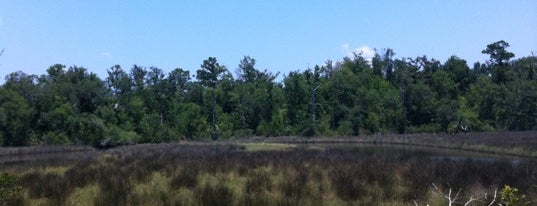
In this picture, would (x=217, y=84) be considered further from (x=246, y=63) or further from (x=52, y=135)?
(x=52, y=135)

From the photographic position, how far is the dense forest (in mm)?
55719

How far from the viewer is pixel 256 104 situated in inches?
2756

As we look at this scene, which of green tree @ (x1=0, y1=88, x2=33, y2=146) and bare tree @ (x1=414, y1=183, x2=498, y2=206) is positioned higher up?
green tree @ (x1=0, y1=88, x2=33, y2=146)

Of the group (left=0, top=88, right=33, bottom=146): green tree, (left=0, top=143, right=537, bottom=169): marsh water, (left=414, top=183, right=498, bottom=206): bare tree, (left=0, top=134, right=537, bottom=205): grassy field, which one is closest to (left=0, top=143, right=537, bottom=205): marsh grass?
(left=0, top=134, right=537, bottom=205): grassy field

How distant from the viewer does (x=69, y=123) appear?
184 feet

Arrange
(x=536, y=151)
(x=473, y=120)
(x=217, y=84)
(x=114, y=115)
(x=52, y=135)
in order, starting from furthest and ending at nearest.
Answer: (x=217, y=84)
(x=114, y=115)
(x=473, y=120)
(x=52, y=135)
(x=536, y=151)

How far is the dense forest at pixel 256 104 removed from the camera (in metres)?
55.7

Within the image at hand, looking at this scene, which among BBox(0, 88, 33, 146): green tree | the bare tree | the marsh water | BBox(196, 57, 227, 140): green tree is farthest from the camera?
BBox(196, 57, 227, 140): green tree

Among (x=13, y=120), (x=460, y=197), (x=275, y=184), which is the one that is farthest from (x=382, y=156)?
(x=13, y=120)

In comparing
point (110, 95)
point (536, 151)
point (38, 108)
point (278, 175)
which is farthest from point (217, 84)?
point (278, 175)

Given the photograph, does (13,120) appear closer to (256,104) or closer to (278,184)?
(256,104)

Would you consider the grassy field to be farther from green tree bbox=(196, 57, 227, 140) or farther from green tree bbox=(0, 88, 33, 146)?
green tree bbox=(196, 57, 227, 140)

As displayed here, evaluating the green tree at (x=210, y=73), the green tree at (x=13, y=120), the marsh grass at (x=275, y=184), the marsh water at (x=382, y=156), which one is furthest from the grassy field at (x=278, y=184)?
the green tree at (x=210, y=73)

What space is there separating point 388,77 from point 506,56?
64.7ft
